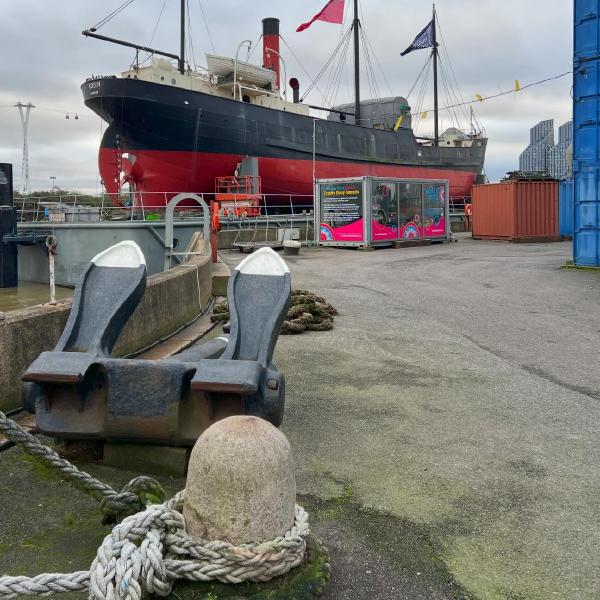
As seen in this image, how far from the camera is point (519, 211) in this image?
971 inches

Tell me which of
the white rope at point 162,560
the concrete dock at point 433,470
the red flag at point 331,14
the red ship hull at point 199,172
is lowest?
the concrete dock at point 433,470

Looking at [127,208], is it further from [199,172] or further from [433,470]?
[433,470]

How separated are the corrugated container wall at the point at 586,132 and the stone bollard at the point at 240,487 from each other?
14.0 meters

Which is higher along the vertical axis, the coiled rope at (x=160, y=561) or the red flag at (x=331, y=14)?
the red flag at (x=331, y=14)

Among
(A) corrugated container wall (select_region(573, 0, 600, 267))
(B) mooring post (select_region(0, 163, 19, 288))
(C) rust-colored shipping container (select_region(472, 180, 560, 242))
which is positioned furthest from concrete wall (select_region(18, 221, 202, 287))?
(C) rust-colored shipping container (select_region(472, 180, 560, 242))

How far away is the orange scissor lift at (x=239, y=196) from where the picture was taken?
24.8 meters

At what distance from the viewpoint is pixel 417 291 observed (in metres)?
11.4

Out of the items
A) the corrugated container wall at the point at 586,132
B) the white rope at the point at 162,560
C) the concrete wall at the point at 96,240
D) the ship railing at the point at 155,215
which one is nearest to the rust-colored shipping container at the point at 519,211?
the ship railing at the point at 155,215

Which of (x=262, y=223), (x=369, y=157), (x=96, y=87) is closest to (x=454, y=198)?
(x=369, y=157)

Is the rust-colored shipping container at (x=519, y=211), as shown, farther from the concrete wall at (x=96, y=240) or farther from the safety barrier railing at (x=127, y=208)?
the concrete wall at (x=96, y=240)

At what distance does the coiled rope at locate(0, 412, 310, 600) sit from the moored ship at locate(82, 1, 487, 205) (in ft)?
73.0

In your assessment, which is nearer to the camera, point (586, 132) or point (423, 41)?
point (586, 132)

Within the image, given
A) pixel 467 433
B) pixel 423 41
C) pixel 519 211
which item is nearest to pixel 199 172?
pixel 519 211

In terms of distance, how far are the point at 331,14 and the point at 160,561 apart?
1258 inches
